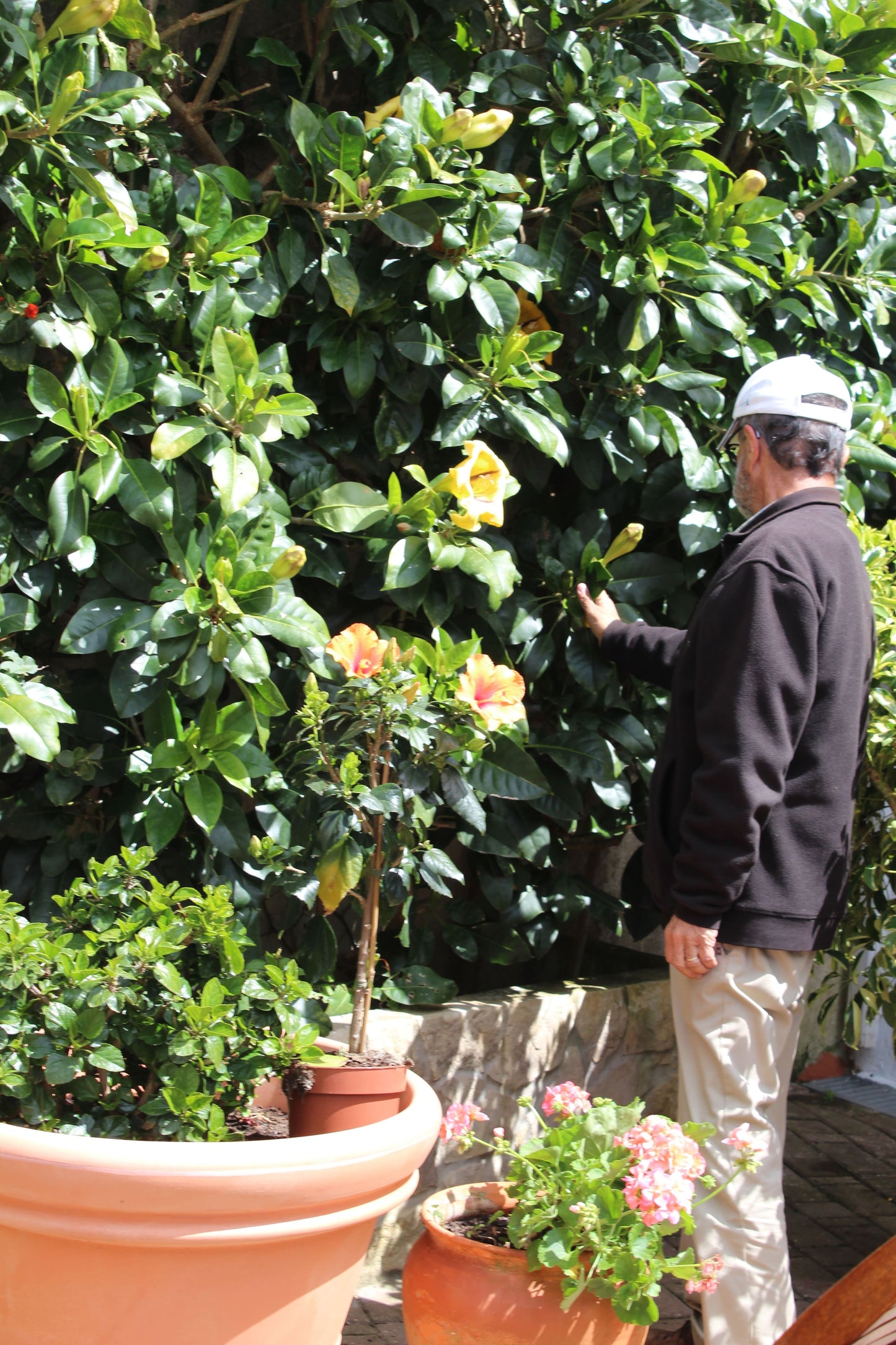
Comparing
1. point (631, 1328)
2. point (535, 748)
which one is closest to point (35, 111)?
point (535, 748)

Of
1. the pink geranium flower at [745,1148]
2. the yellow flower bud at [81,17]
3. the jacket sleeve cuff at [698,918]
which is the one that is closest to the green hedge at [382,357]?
the yellow flower bud at [81,17]

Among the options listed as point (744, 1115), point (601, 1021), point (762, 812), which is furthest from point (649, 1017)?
point (762, 812)

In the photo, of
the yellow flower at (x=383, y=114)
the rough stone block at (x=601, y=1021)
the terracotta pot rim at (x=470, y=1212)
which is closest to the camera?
the terracotta pot rim at (x=470, y=1212)

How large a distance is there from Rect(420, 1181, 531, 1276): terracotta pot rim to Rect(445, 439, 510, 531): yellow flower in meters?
1.15

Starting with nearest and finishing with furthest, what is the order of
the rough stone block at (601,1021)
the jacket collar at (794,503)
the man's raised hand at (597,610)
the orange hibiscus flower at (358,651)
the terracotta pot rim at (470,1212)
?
the terracotta pot rim at (470,1212)
the orange hibiscus flower at (358,651)
the jacket collar at (794,503)
the man's raised hand at (597,610)
the rough stone block at (601,1021)

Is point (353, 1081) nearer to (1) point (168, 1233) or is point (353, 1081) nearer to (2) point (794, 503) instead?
(1) point (168, 1233)

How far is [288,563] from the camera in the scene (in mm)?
2086

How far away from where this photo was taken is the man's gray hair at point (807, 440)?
2.32 meters

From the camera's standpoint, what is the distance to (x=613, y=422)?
279 cm

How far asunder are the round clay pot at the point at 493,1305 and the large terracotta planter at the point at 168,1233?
21 centimetres

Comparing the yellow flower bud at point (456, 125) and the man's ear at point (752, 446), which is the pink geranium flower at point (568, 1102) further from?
the yellow flower bud at point (456, 125)

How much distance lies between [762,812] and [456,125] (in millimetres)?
1360

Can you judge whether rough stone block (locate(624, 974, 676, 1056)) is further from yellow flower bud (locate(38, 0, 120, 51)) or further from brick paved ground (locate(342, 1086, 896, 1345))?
yellow flower bud (locate(38, 0, 120, 51))

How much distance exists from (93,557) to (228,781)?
46 centimetres
